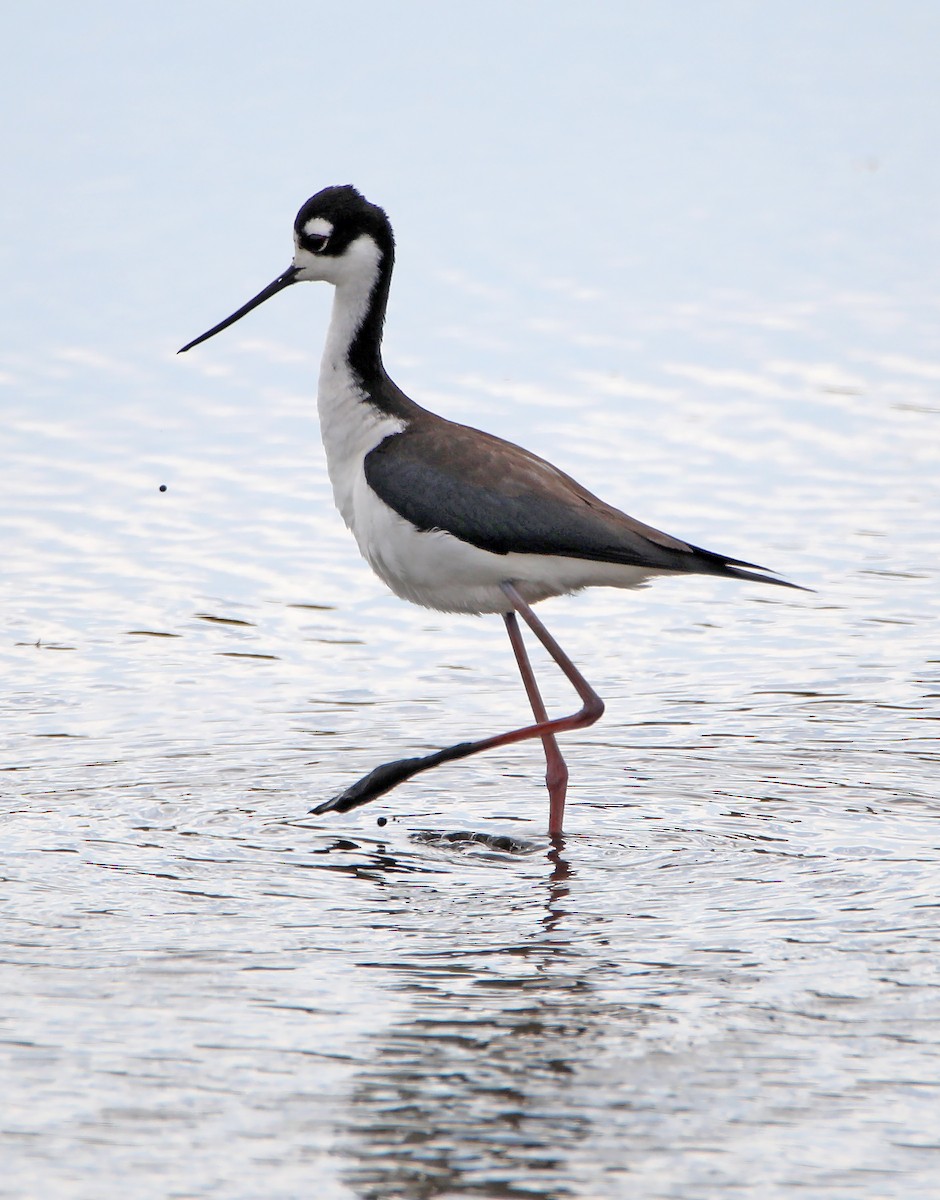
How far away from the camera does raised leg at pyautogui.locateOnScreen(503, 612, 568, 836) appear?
6953 millimetres

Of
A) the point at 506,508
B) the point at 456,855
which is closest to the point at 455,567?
the point at 506,508

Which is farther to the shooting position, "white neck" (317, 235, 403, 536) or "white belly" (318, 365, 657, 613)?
"white neck" (317, 235, 403, 536)

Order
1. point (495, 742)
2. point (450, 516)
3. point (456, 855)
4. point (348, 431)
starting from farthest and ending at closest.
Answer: point (348, 431)
point (495, 742)
point (450, 516)
point (456, 855)

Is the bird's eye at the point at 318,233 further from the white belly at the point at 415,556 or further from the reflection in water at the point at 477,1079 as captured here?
the reflection in water at the point at 477,1079

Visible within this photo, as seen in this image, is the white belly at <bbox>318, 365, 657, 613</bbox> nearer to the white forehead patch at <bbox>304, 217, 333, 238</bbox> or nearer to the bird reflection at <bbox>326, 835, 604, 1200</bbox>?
the white forehead patch at <bbox>304, 217, 333, 238</bbox>

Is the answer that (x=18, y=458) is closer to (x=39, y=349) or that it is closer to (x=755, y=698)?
(x=39, y=349)

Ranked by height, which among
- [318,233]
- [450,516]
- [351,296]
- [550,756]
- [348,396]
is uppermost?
[318,233]

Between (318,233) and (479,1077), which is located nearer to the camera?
(479,1077)

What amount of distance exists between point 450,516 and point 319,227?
1.26m

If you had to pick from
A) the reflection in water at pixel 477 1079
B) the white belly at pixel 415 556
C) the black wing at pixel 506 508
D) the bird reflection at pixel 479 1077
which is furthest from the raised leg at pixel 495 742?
the reflection in water at pixel 477 1079

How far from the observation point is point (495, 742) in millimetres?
7121

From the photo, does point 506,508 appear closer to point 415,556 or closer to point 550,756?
point 415,556

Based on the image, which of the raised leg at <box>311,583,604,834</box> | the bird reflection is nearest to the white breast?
the raised leg at <box>311,583,604,834</box>

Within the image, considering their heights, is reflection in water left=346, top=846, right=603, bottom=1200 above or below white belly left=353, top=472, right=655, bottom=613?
below
